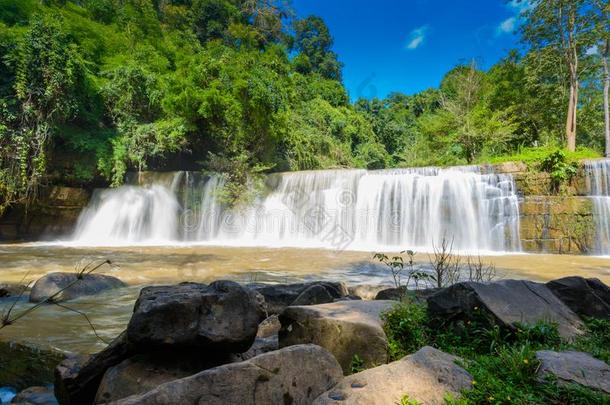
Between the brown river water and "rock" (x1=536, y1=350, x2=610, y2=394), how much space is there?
3.74 metres

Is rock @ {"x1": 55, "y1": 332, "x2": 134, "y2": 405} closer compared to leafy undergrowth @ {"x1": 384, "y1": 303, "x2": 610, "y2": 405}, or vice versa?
leafy undergrowth @ {"x1": 384, "y1": 303, "x2": 610, "y2": 405}

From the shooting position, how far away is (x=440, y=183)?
49.1ft

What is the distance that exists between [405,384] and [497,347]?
0.96 m

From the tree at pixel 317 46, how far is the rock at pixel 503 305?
132ft

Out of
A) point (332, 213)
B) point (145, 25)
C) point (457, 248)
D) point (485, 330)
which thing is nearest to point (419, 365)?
point (485, 330)

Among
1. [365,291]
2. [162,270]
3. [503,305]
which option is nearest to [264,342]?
[503,305]

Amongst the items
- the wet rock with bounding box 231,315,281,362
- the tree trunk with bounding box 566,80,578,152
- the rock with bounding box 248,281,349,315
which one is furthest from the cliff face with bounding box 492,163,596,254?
the wet rock with bounding box 231,315,281,362

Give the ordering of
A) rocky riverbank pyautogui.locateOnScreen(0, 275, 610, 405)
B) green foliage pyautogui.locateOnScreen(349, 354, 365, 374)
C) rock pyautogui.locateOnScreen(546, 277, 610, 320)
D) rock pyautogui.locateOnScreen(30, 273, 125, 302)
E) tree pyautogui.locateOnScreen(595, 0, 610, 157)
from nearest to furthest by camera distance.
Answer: rocky riverbank pyautogui.locateOnScreen(0, 275, 610, 405), green foliage pyautogui.locateOnScreen(349, 354, 365, 374), rock pyautogui.locateOnScreen(546, 277, 610, 320), rock pyautogui.locateOnScreen(30, 273, 125, 302), tree pyautogui.locateOnScreen(595, 0, 610, 157)

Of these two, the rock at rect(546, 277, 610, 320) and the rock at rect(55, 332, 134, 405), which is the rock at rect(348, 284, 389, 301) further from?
the rock at rect(55, 332, 134, 405)

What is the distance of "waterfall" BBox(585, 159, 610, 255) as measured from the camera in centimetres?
1230

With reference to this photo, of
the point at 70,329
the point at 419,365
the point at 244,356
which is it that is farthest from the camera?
the point at 70,329

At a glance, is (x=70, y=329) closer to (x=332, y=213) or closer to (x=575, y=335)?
(x=575, y=335)

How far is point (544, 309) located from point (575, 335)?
0.29 metres

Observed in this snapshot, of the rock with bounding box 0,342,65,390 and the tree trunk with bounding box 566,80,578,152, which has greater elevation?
the tree trunk with bounding box 566,80,578,152
